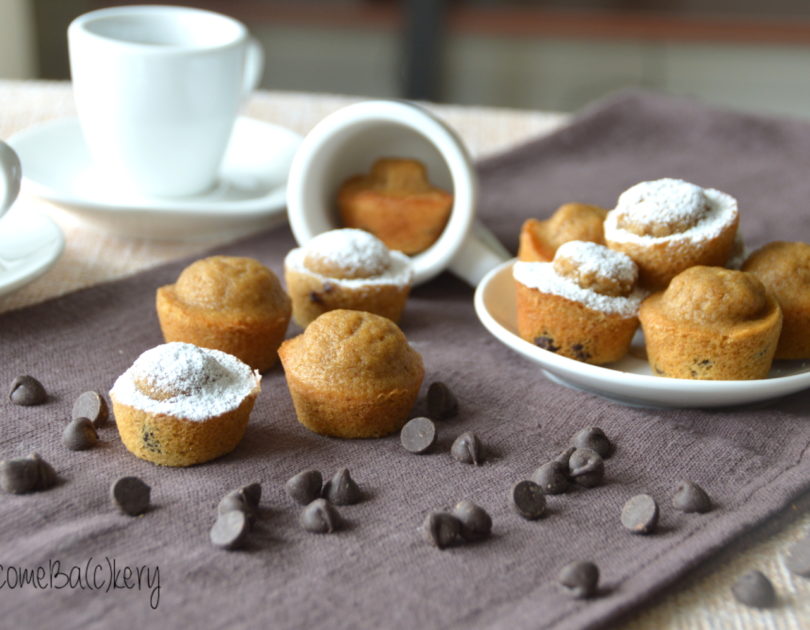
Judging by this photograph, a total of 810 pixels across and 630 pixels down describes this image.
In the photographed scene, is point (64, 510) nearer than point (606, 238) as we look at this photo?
Yes

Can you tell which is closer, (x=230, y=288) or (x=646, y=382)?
(x=646, y=382)

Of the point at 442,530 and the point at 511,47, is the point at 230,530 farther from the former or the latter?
the point at 511,47

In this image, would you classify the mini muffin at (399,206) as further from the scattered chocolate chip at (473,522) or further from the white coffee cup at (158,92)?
the scattered chocolate chip at (473,522)

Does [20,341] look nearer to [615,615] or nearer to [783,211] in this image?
[615,615]

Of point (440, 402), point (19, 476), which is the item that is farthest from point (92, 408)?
point (440, 402)

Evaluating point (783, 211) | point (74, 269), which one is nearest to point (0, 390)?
point (74, 269)

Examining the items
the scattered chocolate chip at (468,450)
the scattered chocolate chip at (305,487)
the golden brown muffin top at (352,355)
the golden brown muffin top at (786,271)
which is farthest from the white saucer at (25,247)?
the golden brown muffin top at (786,271)
